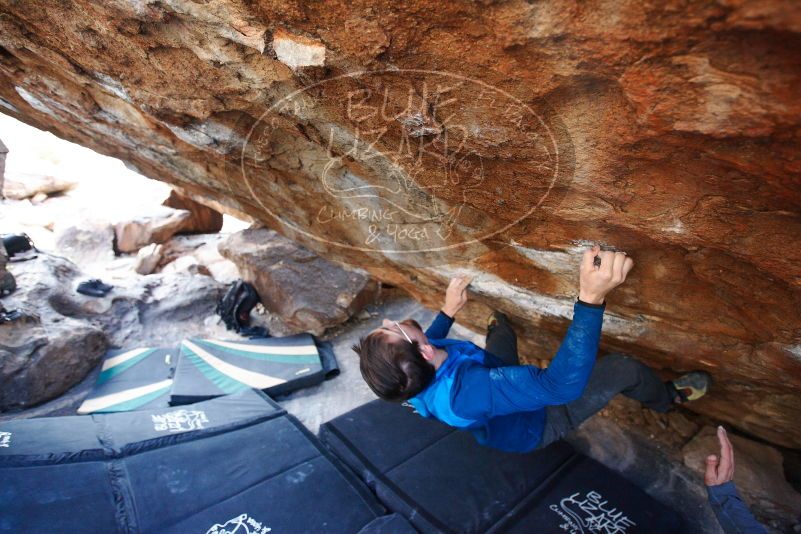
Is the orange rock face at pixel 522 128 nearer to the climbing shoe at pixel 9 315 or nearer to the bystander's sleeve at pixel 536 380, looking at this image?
the bystander's sleeve at pixel 536 380

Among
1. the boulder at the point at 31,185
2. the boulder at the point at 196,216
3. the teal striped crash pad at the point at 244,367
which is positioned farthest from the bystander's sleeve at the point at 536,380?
the boulder at the point at 31,185

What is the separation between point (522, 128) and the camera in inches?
49.0

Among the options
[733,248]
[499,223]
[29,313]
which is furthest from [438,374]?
[29,313]

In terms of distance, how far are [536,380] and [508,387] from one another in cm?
14

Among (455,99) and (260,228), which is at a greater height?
(455,99)

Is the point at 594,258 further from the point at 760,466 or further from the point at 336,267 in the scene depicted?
the point at 336,267

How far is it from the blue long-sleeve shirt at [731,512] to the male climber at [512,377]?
0.50 metres

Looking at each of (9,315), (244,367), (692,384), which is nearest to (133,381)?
(244,367)

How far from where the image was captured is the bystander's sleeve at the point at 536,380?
1581 millimetres

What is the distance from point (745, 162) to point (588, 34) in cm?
51

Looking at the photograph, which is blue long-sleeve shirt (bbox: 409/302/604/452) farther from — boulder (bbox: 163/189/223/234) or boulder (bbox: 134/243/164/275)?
boulder (bbox: 163/189/223/234)

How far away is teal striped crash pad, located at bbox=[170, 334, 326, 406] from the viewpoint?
12.9 ft

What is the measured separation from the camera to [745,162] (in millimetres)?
996

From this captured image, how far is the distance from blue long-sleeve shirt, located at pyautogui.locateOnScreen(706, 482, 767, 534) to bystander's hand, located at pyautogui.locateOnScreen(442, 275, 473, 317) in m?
1.55
